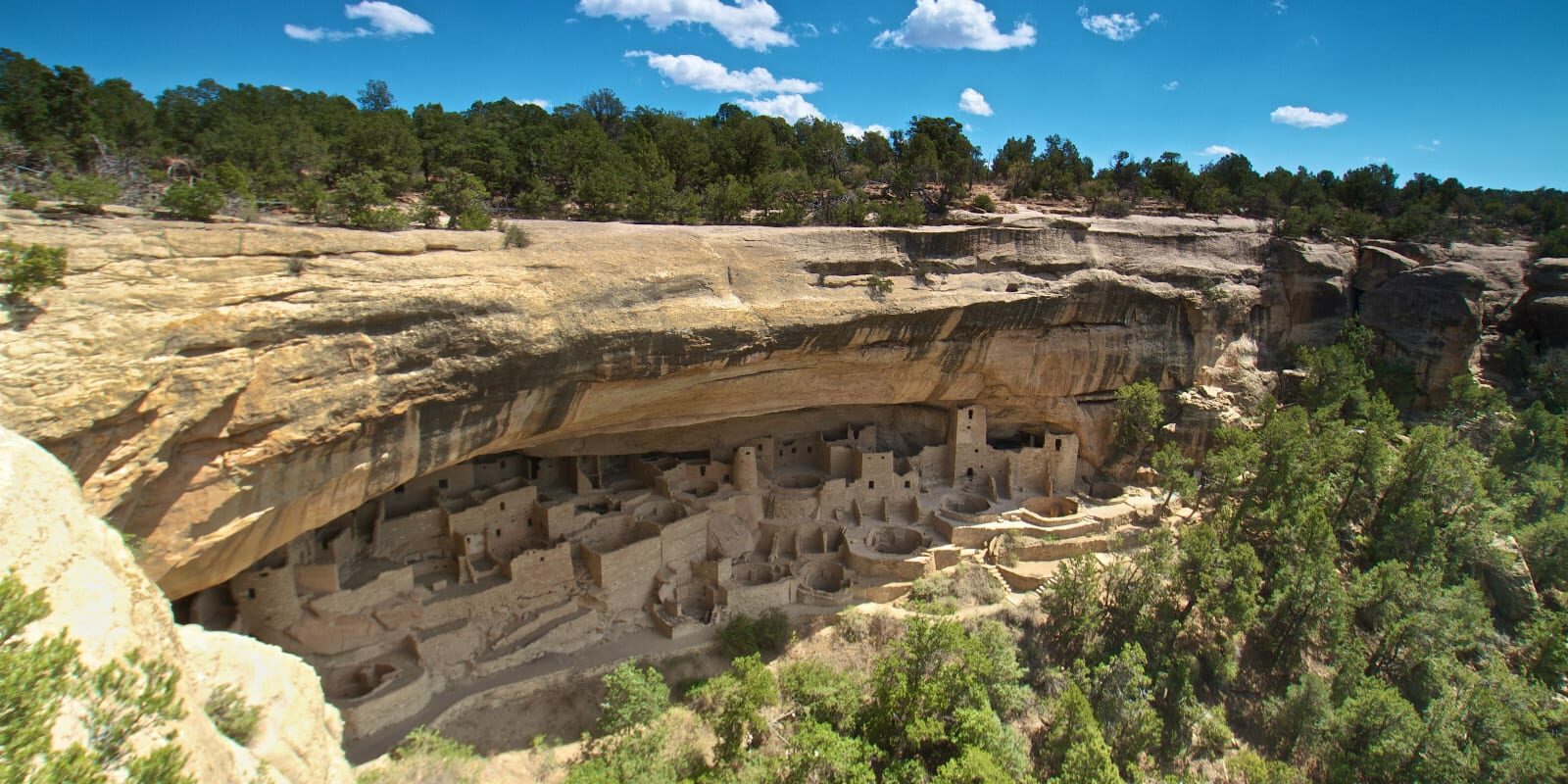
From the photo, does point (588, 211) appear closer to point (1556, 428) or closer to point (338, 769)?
point (338, 769)

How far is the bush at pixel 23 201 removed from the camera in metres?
9.25

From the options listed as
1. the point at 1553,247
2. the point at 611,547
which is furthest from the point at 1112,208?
the point at 611,547

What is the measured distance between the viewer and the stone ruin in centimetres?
1289

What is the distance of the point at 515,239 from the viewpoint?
1243cm

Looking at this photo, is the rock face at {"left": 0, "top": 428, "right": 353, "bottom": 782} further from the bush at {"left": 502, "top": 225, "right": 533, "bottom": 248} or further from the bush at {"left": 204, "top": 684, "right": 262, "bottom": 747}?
the bush at {"left": 502, "top": 225, "right": 533, "bottom": 248}

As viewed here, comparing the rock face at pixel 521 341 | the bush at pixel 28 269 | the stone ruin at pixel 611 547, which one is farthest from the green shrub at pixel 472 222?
the bush at pixel 28 269

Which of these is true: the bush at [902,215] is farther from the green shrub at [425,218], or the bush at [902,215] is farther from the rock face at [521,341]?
the green shrub at [425,218]

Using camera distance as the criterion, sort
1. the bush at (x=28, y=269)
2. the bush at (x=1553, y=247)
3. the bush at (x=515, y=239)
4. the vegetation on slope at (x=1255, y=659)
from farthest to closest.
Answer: the bush at (x=1553, y=247) < the vegetation on slope at (x=1255, y=659) < the bush at (x=515, y=239) < the bush at (x=28, y=269)

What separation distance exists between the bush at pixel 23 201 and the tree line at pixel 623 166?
371 cm

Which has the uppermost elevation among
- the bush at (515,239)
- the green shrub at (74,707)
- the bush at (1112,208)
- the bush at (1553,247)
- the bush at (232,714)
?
the bush at (1112,208)

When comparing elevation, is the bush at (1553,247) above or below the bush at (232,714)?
above

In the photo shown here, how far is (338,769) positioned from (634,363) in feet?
26.7

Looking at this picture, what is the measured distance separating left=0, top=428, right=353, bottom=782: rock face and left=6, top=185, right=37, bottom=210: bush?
610 cm

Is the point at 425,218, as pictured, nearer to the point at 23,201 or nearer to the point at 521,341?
the point at 521,341
